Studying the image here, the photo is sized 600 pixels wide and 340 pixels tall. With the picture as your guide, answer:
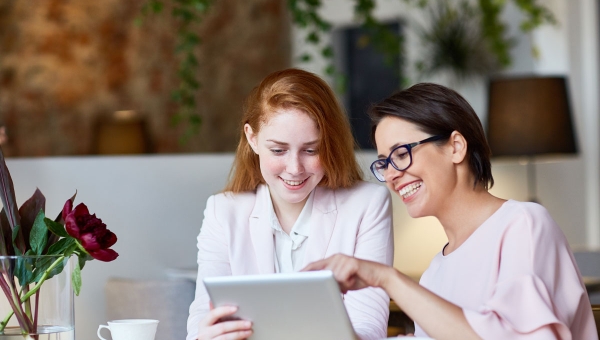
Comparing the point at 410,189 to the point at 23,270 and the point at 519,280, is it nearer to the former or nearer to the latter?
the point at 519,280

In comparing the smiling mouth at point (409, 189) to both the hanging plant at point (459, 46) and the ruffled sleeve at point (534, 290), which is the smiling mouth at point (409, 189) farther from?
the hanging plant at point (459, 46)

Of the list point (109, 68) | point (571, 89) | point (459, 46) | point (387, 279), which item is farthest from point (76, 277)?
point (459, 46)

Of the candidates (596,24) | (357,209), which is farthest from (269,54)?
(357,209)

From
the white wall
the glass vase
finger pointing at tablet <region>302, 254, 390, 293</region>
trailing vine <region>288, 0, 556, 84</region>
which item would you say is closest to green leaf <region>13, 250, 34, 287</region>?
the glass vase

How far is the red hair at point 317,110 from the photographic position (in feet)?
5.88

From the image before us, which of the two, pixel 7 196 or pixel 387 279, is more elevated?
pixel 7 196

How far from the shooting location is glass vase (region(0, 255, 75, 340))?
128 centimetres

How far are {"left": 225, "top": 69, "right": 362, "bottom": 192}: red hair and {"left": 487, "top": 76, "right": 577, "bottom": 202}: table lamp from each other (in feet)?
7.41

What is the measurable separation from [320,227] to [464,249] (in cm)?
Answer: 49

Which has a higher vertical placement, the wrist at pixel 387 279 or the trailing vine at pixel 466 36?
the trailing vine at pixel 466 36

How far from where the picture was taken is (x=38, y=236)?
1337 mm

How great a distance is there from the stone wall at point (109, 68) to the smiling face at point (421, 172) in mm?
3689

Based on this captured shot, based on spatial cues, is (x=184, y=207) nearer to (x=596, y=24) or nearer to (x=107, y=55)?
(x=107, y=55)

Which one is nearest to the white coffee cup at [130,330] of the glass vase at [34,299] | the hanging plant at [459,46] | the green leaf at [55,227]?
the glass vase at [34,299]
